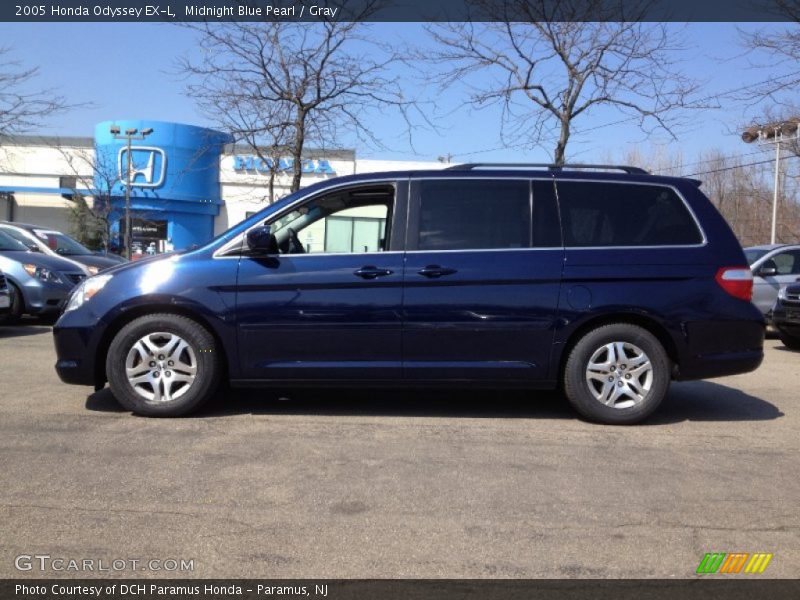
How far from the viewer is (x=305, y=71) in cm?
1484

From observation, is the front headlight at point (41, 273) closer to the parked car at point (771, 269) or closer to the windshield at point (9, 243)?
the windshield at point (9, 243)

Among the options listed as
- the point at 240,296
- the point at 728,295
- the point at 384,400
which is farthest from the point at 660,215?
the point at 240,296

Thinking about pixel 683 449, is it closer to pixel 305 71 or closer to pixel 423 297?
pixel 423 297

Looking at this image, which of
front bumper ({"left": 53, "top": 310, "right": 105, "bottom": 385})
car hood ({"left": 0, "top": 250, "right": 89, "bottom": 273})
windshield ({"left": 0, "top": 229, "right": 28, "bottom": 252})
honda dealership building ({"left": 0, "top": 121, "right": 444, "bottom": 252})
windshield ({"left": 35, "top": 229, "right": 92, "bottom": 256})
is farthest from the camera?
honda dealership building ({"left": 0, "top": 121, "right": 444, "bottom": 252})

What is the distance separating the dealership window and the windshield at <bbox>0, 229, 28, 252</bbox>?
8403 mm

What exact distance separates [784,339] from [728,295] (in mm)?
6069

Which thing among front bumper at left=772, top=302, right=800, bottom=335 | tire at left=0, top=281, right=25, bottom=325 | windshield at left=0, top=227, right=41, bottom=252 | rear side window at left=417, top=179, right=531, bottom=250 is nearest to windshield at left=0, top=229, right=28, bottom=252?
windshield at left=0, top=227, right=41, bottom=252

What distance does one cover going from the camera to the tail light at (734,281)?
5434mm

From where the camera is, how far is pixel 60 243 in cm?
1350

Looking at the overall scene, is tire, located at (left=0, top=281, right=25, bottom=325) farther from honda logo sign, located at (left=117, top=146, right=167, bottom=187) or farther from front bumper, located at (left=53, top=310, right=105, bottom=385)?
honda logo sign, located at (left=117, top=146, right=167, bottom=187)

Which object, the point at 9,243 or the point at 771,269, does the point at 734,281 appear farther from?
the point at 9,243

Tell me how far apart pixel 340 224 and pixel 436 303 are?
3.14 ft

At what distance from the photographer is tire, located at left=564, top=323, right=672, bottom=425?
17.6ft

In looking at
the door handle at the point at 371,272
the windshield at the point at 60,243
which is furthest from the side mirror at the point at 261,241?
the windshield at the point at 60,243
